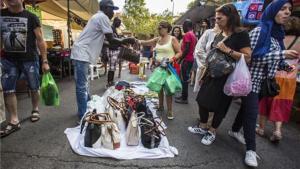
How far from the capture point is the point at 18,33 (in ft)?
9.72

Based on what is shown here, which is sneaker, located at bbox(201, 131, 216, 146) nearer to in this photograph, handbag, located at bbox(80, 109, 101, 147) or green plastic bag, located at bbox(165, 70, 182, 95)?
green plastic bag, located at bbox(165, 70, 182, 95)

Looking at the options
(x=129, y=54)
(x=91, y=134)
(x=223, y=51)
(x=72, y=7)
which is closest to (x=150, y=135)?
(x=91, y=134)

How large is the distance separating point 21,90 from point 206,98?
4279mm

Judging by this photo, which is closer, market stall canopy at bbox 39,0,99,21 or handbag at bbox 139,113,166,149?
handbag at bbox 139,113,166,149

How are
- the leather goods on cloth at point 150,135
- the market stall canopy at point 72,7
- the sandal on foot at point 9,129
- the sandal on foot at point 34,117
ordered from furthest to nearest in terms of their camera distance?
1. the market stall canopy at point 72,7
2. the sandal on foot at point 34,117
3. the sandal on foot at point 9,129
4. the leather goods on cloth at point 150,135

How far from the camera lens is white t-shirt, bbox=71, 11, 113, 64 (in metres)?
3.02

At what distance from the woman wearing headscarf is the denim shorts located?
9.65 feet

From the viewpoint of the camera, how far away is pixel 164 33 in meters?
3.74

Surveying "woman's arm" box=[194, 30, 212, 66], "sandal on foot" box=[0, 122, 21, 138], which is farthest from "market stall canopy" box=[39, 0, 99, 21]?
"woman's arm" box=[194, 30, 212, 66]

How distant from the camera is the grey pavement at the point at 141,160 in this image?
2.38 meters

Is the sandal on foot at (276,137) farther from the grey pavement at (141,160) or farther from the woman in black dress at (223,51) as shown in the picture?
the woman in black dress at (223,51)

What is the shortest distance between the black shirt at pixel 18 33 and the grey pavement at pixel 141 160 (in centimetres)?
108

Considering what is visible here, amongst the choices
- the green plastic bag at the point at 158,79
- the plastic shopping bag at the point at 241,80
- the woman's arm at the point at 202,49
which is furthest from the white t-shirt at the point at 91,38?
the plastic shopping bag at the point at 241,80

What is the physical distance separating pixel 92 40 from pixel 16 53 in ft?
A: 3.47
